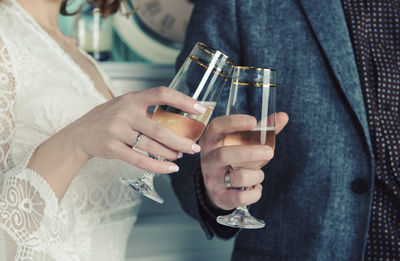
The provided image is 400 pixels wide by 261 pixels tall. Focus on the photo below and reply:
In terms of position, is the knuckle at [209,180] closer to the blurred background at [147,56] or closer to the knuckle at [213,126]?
the knuckle at [213,126]

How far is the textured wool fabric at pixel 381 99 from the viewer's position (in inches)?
45.6

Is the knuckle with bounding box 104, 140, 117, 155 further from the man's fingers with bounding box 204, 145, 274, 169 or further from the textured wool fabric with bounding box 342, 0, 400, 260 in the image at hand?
the textured wool fabric with bounding box 342, 0, 400, 260

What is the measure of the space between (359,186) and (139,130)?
2.32 ft

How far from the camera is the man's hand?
29.2 inches

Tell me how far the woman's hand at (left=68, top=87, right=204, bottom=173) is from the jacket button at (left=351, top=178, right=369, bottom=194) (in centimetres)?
62

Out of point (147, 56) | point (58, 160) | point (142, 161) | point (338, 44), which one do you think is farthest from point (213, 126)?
point (147, 56)

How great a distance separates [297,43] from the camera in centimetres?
123

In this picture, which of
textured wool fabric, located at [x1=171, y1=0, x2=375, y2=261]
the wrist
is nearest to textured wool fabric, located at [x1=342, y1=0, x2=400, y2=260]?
textured wool fabric, located at [x1=171, y1=0, x2=375, y2=261]

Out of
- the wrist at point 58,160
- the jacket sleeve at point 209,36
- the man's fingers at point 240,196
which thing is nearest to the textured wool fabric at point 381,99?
the jacket sleeve at point 209,36

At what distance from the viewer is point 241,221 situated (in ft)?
2.70

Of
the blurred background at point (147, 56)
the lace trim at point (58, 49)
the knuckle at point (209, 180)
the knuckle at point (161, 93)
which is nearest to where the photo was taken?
the knuckle at point (161, 93)

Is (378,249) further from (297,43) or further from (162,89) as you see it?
(162,89)

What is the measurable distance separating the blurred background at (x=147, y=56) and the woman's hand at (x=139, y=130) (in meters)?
0.87

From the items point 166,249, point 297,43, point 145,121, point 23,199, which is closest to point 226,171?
point 145,121
